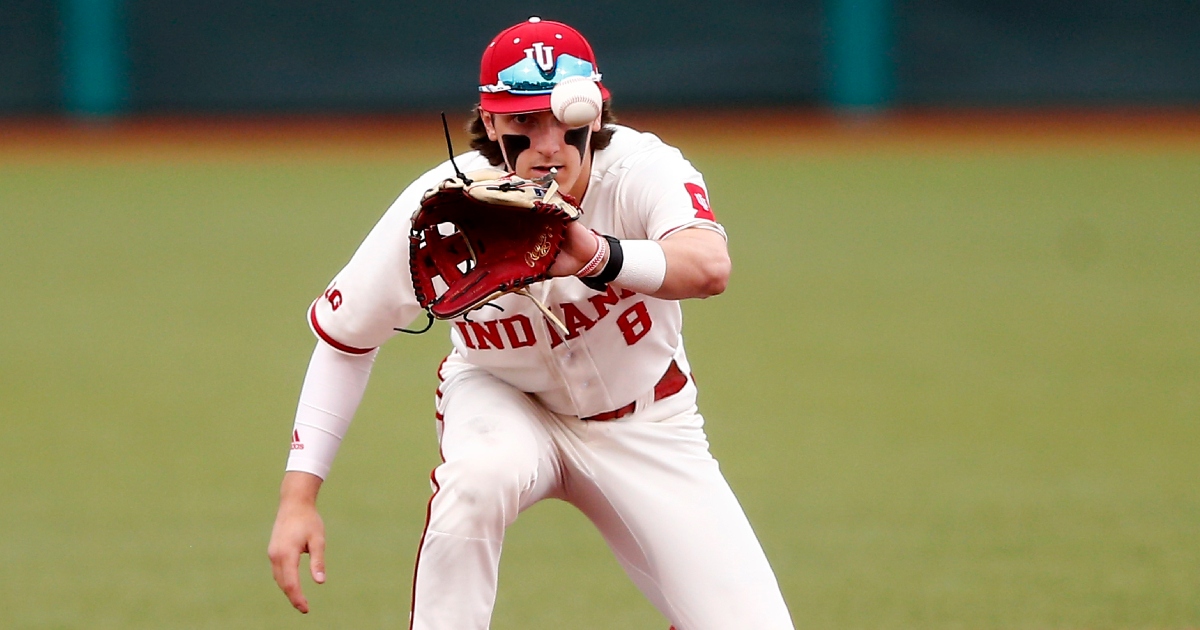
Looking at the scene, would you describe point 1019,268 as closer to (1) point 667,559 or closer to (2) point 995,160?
(2) point 995,160

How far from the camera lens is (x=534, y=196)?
3039 mm

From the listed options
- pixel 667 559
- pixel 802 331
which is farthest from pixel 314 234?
pixel 667 559

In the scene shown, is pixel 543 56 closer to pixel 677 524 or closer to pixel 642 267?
pixel 642 267

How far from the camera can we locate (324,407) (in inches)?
147

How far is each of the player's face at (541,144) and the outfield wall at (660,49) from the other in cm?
1257

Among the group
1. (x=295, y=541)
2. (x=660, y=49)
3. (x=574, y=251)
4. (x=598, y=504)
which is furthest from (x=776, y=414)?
(x=660, y=49)

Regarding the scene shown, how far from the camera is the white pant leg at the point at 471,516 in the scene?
11.4 feet

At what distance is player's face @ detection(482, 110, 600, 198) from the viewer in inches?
139

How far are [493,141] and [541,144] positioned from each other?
0.24m

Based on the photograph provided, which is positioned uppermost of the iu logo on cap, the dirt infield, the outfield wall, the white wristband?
the iu logo on cap

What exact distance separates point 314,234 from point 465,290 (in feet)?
28.8

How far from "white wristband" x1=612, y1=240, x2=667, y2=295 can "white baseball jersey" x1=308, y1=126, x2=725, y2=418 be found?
29cm

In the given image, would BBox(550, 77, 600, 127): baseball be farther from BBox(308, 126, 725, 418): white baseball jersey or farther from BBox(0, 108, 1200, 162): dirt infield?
BBox(0, 108, 1200, 162): dirt infield

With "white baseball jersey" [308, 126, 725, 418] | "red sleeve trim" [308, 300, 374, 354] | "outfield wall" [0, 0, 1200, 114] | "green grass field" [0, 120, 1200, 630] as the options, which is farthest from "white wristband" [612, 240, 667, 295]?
"outfield wall" [0, 0, 1200, 114]
